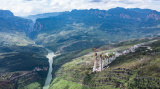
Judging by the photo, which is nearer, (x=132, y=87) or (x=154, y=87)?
(x=154, y=87)

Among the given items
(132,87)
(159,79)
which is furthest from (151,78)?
(132,87)

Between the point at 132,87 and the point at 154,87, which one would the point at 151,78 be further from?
the point at 132,87

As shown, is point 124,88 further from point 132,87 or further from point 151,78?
point 151,78

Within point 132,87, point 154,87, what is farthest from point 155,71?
point 132,87

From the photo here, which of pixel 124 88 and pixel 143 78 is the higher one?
pixel 143 78

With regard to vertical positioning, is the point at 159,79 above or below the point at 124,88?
above

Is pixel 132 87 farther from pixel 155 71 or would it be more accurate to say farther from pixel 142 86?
pixel 155 71

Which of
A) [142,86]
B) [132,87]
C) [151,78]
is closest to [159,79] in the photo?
[151,78]
